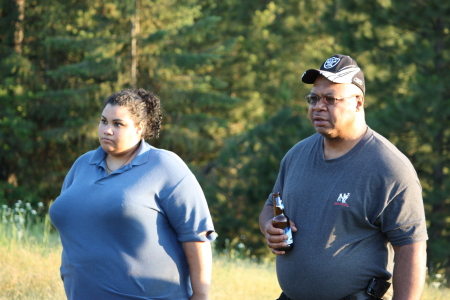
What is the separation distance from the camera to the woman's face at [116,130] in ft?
10.6

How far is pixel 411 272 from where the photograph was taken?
2762 millimetres

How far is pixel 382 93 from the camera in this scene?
622 inches

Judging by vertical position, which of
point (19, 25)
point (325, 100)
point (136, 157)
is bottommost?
point (136, 157)

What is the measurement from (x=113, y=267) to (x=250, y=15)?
2299 cm

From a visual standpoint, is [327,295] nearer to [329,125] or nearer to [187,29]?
[329,125]

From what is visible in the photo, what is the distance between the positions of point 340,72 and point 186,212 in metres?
1.11

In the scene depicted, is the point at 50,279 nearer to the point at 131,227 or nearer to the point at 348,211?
the point at 131,227

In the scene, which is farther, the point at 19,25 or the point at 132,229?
the point at 19,25

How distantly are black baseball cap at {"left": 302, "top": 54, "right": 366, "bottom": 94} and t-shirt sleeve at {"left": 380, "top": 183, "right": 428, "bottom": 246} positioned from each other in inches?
23.9

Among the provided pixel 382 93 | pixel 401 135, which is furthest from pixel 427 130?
pixel 382 93

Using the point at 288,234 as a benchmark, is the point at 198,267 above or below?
below

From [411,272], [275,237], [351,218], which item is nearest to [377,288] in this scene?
[411,272]

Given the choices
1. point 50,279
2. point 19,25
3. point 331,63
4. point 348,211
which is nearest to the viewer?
point 348,211

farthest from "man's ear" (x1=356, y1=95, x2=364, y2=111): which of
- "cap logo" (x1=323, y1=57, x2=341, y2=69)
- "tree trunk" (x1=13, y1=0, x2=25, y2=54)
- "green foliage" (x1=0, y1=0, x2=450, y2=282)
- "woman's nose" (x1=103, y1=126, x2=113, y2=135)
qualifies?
"tree trunk" (x1=13, y1=0, x2=25, y2=54)
